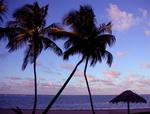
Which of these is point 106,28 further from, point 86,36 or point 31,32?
point 31,32

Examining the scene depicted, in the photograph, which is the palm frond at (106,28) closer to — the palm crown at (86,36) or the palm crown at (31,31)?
the palm crown at (86,36)

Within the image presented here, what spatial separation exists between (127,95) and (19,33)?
28.2ft

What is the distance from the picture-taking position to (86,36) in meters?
24.6

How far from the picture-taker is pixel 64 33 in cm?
2444

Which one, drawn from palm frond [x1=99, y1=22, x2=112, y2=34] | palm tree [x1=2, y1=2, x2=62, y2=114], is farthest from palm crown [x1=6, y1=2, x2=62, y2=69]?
palm frond [x1=99, y1=22, x2=112, y2=34]

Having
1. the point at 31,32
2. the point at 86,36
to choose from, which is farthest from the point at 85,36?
the point at 31,32

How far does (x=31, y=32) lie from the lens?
957 inches

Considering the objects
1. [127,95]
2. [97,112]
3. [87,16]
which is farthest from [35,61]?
[97,112]

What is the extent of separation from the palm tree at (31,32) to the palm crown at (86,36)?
1.07 m

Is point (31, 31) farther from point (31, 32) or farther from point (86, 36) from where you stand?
point (86, 36)

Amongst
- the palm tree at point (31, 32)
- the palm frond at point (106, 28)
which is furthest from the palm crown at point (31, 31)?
the palm frond at point (106, 28)

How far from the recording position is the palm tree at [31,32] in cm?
2403

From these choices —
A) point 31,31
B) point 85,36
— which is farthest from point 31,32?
point 85,36

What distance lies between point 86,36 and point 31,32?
3858 millimetres
